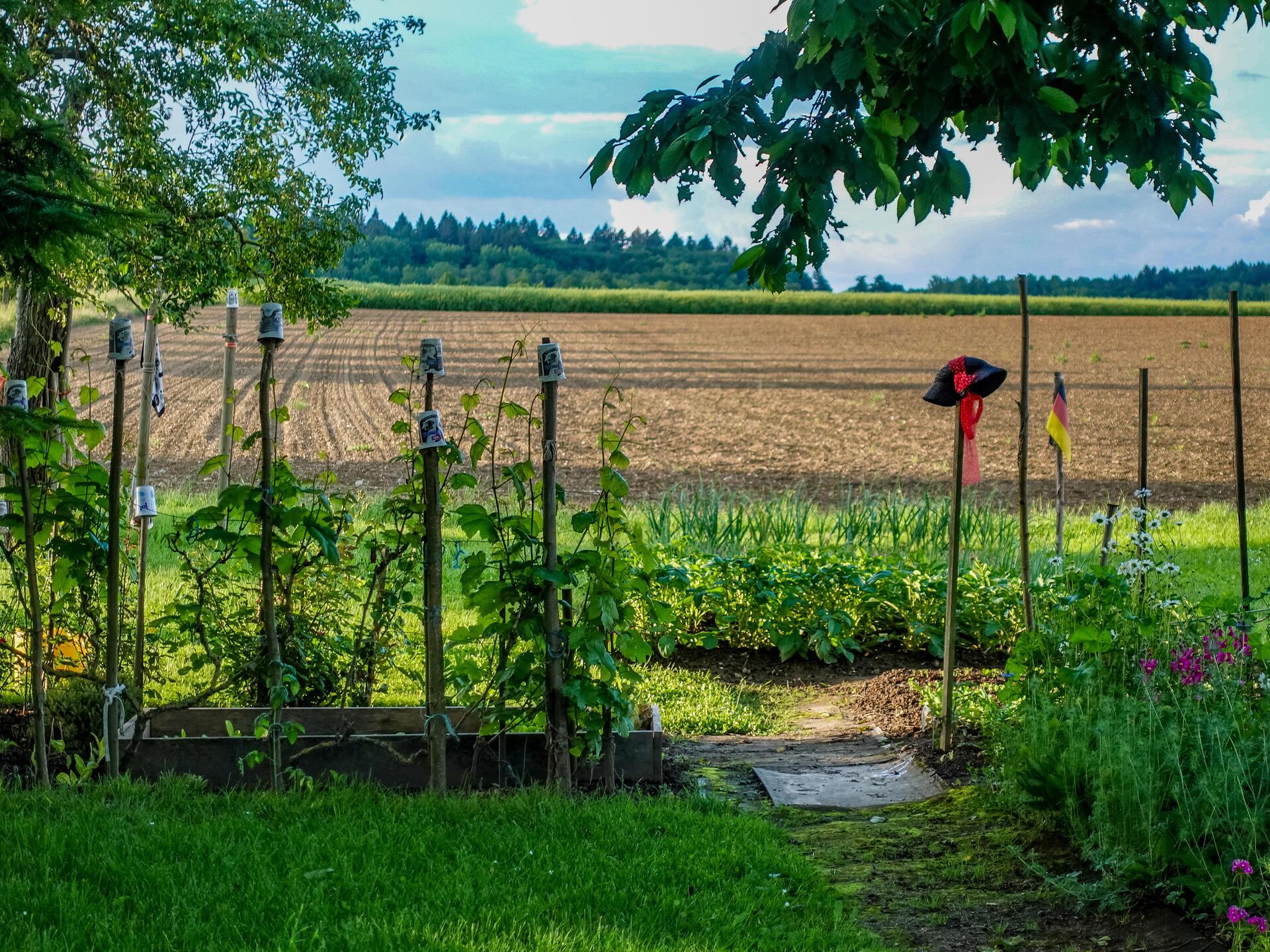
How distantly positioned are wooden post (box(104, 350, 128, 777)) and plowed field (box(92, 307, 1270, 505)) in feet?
2.71

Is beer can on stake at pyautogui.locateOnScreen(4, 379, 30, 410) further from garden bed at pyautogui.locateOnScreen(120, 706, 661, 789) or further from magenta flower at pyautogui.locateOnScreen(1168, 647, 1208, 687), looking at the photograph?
magenta flower at pyautogui.locateOnScreen(1168, 647, 1208, 687)

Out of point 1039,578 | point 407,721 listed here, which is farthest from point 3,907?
point 1039,578

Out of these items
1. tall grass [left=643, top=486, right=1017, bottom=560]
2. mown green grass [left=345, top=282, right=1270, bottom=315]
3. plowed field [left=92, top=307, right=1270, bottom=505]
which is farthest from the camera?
mown green grass [left=345, top=282, right=1270, bottom=315]

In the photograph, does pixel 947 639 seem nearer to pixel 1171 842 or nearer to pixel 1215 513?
pixel 1171 842

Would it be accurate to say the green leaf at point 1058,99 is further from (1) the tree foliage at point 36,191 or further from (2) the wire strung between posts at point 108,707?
(2) the wire strung between posts at point 108,707

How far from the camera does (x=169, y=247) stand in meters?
6.94

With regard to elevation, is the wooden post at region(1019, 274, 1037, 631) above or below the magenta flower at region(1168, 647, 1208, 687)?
above

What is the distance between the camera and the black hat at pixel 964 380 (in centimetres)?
483

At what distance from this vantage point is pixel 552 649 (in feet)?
13.1

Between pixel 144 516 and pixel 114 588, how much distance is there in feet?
2.09

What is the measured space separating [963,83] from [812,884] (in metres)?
2.91

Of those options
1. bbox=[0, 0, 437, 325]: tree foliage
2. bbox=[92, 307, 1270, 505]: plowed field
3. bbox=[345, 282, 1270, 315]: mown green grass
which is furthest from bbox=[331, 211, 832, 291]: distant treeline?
bbox=[0, 0, 437, 325]: tree foliage

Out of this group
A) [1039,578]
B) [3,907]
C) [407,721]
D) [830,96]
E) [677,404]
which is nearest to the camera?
[3,907]

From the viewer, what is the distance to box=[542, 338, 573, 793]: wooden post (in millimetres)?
4004
